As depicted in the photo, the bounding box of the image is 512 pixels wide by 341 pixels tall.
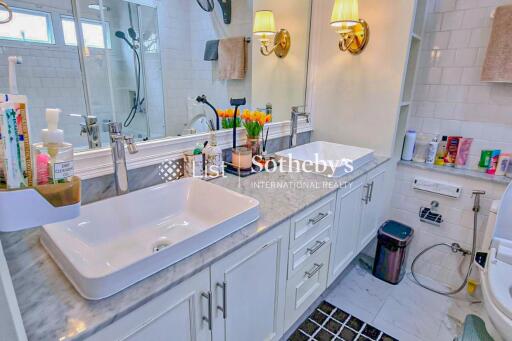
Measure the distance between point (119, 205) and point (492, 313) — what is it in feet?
5.17

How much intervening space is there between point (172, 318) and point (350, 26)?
1873mm

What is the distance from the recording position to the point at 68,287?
0.68m

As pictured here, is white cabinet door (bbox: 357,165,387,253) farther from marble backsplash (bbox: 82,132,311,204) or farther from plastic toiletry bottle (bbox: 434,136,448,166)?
marble backsplash (bbox: 82,132,311,204)

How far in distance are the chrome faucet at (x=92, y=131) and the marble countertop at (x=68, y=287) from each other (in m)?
0.38

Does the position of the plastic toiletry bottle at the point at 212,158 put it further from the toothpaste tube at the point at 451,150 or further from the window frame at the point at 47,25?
the toothpaste tube at the point at 451,150

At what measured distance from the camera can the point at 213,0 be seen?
1724 mm

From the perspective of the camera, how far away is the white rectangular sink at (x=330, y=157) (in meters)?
1.57

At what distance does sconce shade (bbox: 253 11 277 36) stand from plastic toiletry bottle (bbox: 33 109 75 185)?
1522 millimetres

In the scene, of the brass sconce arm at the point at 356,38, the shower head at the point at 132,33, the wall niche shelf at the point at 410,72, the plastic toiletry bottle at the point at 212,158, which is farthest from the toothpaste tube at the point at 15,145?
the wall niche shelf at the point at 410,72

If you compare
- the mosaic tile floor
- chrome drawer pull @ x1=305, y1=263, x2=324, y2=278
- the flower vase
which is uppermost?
the flower vase

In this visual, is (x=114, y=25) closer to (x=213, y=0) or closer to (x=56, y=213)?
(x=213, y=0)

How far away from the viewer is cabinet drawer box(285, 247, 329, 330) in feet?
4.31

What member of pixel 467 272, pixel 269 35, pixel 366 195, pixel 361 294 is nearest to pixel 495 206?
pixel 467 272

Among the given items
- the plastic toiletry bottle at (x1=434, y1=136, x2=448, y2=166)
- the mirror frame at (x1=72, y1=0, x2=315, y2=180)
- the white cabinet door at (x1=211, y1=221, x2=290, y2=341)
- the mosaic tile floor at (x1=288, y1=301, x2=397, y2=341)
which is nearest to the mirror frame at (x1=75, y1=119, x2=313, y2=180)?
the mirror frame at (x1=72, y1=0, x2=315, y2=180)
